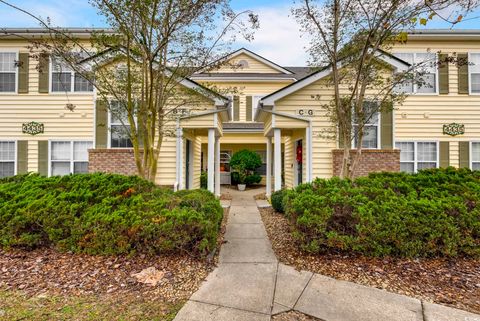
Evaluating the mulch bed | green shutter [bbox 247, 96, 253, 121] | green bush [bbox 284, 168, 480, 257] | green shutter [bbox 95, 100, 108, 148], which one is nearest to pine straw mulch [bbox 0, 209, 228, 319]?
the mulch bed

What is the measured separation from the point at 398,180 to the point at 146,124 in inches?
218

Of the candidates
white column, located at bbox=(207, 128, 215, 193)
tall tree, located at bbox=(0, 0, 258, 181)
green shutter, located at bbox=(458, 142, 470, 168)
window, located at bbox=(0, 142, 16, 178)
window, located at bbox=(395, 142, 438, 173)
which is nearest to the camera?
tall tree, located at bbox=(0, 0, 258, 181)

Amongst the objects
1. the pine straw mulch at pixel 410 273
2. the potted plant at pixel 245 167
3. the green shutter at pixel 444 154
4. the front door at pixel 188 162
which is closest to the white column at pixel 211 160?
the front door at pixel 188 162

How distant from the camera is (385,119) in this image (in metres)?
8.82

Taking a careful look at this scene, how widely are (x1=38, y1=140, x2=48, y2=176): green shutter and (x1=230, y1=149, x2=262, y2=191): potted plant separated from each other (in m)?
8.34

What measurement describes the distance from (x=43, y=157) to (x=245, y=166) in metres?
8.88

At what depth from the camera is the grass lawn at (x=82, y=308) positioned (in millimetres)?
2641

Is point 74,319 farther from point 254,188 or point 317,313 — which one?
point 254,188

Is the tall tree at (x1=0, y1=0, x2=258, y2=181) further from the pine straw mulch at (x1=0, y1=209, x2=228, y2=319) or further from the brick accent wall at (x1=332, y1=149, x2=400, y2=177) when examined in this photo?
the brick accent wall at (x1=332, y1=149, x2=400, y2=177)

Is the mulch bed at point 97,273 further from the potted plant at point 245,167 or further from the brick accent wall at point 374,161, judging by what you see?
the potted plant at point 245,167

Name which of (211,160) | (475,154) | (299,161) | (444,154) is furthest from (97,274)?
(475,154)

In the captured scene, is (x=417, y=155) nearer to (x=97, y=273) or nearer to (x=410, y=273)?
(x=410, y=273)

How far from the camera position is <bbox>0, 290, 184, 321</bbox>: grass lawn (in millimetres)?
2641

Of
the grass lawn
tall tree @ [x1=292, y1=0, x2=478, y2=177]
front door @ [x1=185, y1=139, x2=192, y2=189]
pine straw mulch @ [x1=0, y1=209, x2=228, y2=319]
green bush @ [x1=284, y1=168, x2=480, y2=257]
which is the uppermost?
tall tree @ [x1=292, y1=0, x2=478, y2=177]
